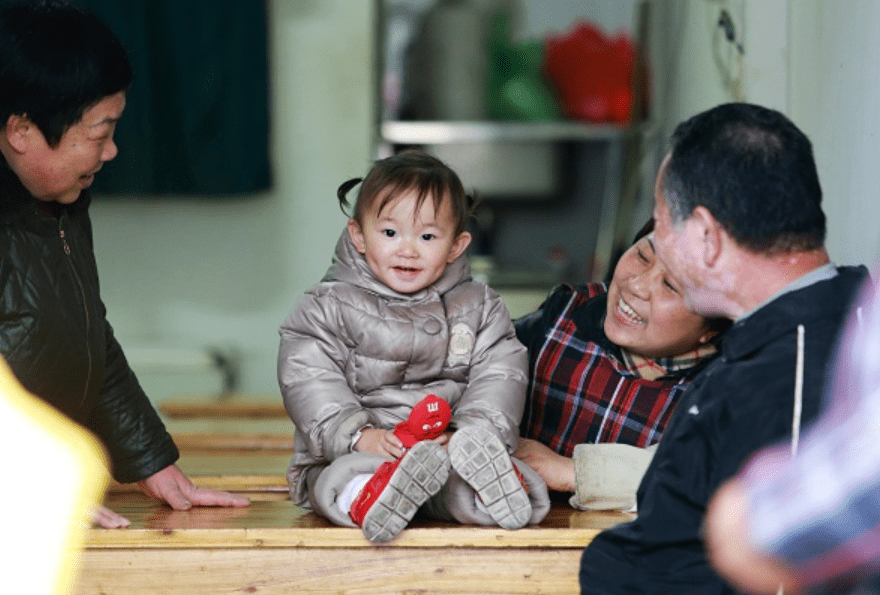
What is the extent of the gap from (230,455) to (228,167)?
1.32 metres

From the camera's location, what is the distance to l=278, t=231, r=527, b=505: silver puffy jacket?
2041 millimetres

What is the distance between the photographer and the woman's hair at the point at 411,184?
212cm

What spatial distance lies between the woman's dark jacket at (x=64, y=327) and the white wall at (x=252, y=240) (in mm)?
2215

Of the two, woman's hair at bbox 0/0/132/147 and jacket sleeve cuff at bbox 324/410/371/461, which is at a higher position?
woman's hair at bbox 0/0/132/147

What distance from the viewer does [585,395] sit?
7.37 feet

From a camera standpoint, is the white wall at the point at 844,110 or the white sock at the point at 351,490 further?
the white wall at the point at 844,110

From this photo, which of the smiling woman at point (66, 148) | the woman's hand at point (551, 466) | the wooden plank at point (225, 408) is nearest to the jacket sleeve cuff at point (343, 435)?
the woman's hand at point (551, 466)

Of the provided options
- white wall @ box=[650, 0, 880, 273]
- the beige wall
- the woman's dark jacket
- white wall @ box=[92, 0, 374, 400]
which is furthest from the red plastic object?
the woman's dark jacket

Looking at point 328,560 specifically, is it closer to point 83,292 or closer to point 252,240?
point 83,292

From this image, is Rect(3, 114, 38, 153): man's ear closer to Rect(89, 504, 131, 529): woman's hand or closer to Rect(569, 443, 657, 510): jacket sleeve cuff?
Rect(89, 504, 131, 529): woman's hand

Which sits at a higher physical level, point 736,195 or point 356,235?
point 736,195

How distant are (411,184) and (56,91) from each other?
0.61 m

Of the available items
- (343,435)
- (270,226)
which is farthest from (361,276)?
(270,226)

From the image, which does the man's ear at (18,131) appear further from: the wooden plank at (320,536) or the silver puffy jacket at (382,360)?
the wooden plank at (320,536)
